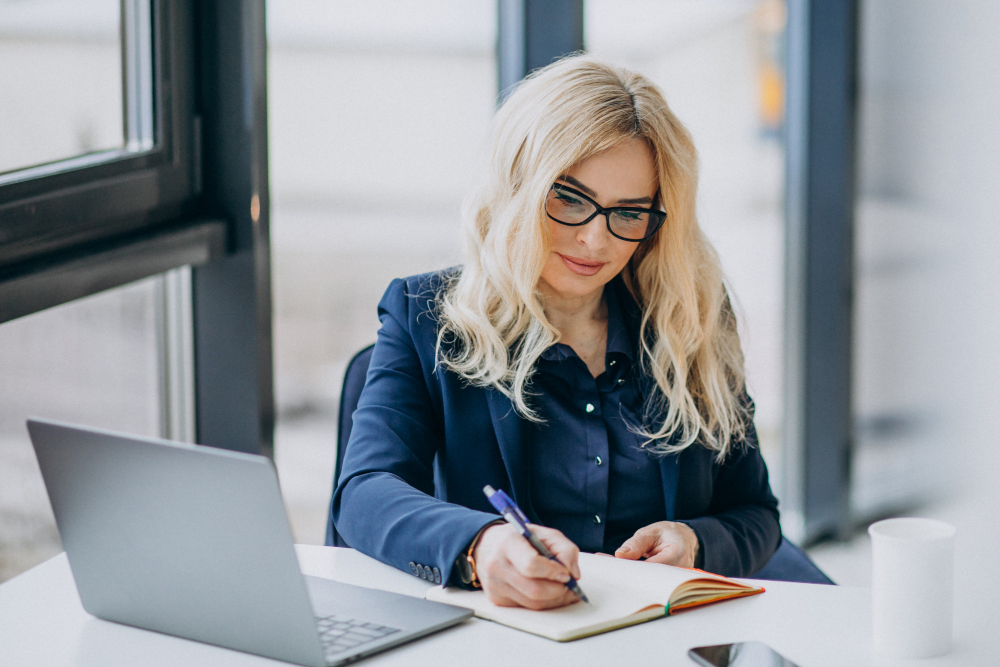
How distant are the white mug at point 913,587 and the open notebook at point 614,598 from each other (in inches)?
7.3

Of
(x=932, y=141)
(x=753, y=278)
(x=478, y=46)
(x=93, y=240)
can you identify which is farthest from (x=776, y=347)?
(x=93, y=240)

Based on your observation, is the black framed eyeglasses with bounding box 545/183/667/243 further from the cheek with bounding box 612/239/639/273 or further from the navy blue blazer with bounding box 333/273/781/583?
the navy blue blazer with bounding box 333/273/781/583

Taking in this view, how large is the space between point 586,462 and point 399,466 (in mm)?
301

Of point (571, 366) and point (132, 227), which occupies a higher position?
point (132, 227)

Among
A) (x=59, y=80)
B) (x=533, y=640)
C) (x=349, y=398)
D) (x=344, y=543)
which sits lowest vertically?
(x=344, y=543)

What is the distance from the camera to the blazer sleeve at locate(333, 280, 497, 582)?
113 cm

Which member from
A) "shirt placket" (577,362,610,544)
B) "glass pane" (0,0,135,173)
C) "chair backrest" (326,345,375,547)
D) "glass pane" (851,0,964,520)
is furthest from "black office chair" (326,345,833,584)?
"glass pane" (851,0,964,520)

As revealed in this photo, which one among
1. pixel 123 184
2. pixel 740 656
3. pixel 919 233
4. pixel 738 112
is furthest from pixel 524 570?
pixel 919 233

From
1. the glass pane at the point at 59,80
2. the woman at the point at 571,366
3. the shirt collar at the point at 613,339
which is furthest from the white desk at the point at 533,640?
the glass pane at the point at 59,80

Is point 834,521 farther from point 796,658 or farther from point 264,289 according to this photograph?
point 796,658

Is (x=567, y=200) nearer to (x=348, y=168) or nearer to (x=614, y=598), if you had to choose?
(x=614, y=598)

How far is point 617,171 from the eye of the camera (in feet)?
4.71

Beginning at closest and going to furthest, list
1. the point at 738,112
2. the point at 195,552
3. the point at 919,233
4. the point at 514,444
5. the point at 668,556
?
1. the point at 195,552
2. the point at 668,556
3. the point at 514,444
4. the point at 738,112
5. the point at 919,233

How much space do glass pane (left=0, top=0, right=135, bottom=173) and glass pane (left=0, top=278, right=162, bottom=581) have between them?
301 mm
